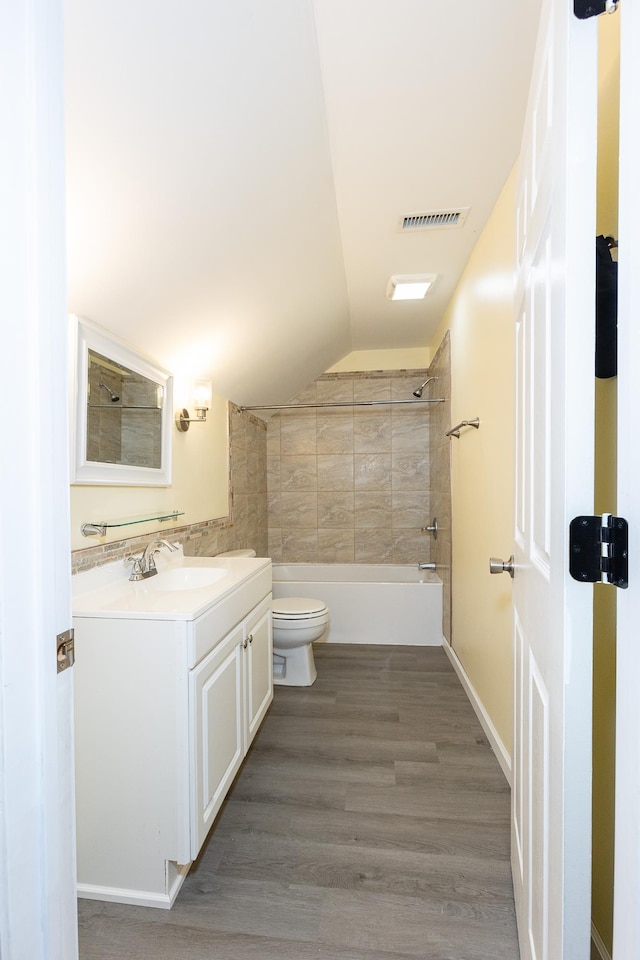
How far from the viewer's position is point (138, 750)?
1.35 meters

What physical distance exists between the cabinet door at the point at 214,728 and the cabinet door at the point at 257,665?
0.09 meters

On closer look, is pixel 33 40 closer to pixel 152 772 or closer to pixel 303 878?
pixel 152 772

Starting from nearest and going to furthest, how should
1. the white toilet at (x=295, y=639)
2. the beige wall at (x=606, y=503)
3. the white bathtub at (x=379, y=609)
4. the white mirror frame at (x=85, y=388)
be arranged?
the beige wall at (x=606, y=503) < the white mirror frame at (x=85, y=388) < the white toilet at (x=295, y=639) < the white bathtub at (x=379, y=609)

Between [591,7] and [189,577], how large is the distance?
2.03m

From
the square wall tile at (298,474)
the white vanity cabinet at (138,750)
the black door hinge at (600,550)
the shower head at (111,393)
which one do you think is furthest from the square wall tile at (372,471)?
the black door hinge at (600,550)

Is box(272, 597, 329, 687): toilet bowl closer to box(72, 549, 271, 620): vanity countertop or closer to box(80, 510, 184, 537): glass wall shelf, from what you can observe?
box(72, 549, 271, 620): vanity countertop

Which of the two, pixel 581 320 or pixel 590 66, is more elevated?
pixel 590 66

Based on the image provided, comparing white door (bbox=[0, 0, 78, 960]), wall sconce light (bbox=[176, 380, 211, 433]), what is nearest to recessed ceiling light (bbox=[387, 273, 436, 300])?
wall sconce light (bbox=[176, 380, 211, 433])

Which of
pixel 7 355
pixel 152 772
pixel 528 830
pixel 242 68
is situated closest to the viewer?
pixel 7 355

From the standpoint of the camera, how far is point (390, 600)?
3449 millimetres

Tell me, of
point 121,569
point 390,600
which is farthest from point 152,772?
point 390,600

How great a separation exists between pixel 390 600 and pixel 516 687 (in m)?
2.26

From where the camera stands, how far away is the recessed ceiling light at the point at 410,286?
107 inches

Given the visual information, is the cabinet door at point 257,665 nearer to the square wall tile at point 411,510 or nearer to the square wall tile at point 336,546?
the square wall tile at point 336,546
